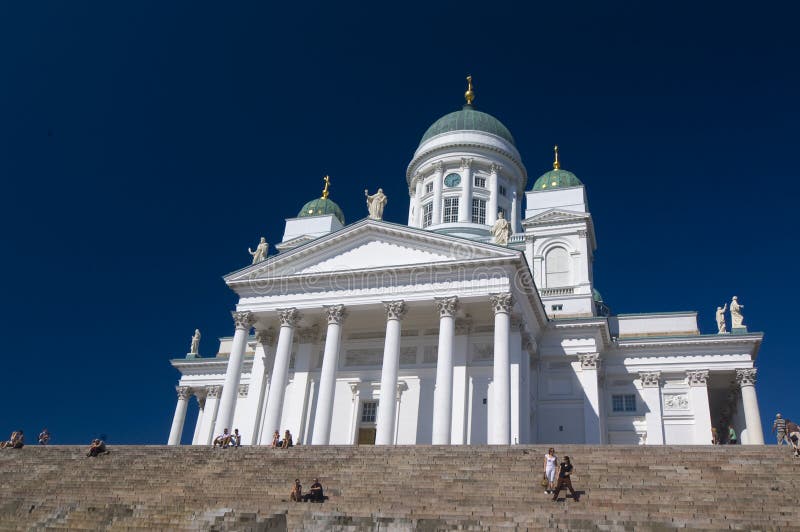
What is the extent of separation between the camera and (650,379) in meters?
35.3

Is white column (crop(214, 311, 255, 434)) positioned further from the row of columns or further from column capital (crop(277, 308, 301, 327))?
column capital (crop(277, 308, 301, 327))

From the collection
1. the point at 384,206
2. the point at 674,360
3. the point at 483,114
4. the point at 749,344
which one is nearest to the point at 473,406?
the point at 384,206

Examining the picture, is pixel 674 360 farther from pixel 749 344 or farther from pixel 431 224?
pixel 431 224

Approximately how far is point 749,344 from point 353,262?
21043 mm

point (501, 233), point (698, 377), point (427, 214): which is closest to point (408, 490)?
point (501, 233)

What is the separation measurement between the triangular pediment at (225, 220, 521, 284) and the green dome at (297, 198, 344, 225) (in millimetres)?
15591

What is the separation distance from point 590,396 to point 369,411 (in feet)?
35.9

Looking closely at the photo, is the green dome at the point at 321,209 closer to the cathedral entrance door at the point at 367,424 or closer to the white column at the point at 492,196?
the white column at the point at 492,196

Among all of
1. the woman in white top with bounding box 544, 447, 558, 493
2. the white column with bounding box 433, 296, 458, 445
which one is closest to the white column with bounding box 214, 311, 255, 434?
the white column with bounding box 433, 296, 458, 445

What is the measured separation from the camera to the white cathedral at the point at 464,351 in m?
28.4

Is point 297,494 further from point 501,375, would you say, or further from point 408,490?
point 501,375

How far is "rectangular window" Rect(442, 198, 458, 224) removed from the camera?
1729 inches

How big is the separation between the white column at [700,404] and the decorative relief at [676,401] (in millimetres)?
278

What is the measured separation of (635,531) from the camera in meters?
12.8
